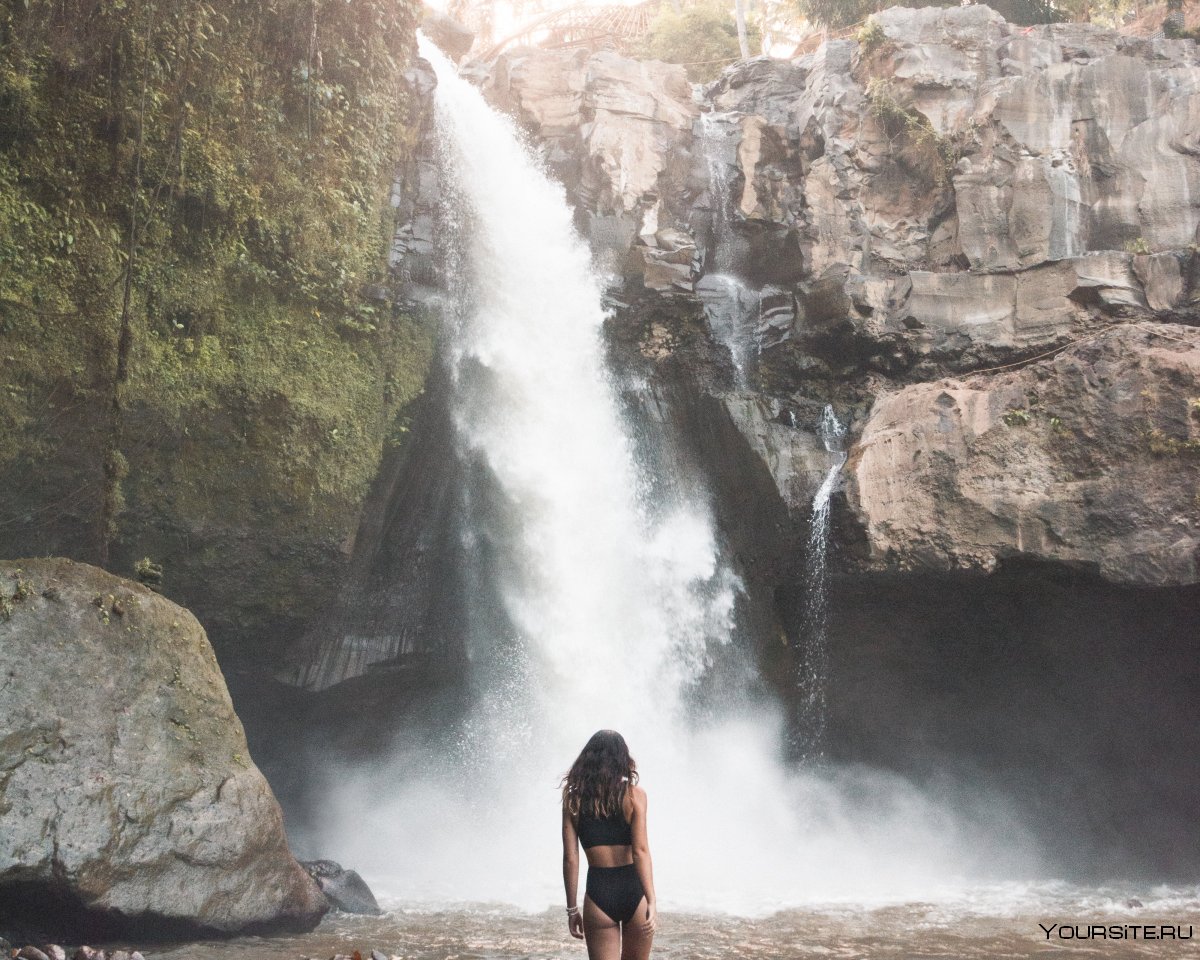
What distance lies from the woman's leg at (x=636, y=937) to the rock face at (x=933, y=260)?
8.62 meters

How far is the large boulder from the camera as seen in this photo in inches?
420

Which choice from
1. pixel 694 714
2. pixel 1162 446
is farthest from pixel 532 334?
pixel 1162 446

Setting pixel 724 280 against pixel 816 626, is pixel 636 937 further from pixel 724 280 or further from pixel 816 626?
pixel 724 280

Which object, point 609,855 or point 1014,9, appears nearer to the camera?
point 609,855

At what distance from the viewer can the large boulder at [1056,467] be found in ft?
35.0

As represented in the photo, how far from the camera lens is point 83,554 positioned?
9.91m

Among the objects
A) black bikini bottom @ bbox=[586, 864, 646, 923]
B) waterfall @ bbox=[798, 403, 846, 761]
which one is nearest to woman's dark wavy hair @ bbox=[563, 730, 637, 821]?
black bikini bottom @ bbox=[586, 864, 646, 923]

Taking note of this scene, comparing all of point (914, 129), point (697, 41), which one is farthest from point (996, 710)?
point (697, 41)

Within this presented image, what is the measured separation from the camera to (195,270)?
415 inches

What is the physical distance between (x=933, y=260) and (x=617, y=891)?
1332cm

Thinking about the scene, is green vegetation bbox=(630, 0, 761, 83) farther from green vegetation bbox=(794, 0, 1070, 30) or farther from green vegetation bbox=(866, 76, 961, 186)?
green vegetation bbox=(866, 76, 961, 186)

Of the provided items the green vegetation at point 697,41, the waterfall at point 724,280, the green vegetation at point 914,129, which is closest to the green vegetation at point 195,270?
the waterfall at point 724,280

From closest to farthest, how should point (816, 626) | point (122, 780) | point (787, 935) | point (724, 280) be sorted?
point (122, 780), point (787, 935), point (816, 626), point (724, 280)

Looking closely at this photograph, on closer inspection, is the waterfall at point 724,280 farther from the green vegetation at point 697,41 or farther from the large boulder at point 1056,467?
the green vegetation at point 697,41
